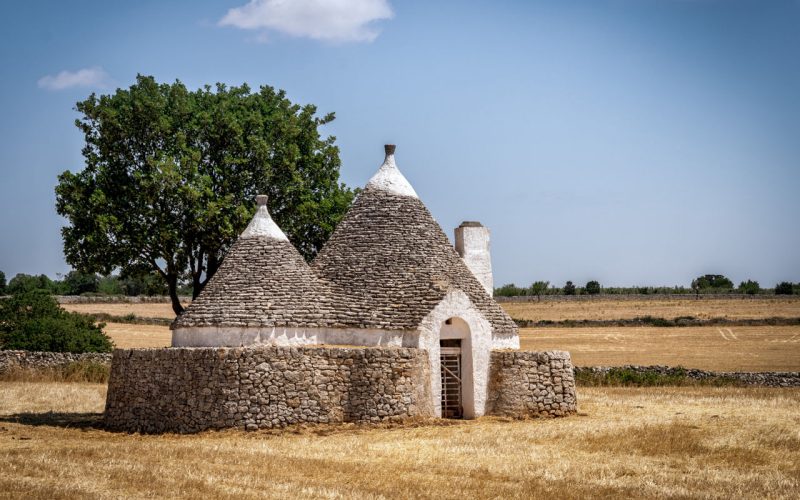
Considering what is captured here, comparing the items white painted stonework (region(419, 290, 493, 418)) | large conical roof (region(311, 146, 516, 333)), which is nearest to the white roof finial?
large conical roof (region(311, 146, 516, 333))

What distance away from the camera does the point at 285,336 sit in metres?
21.8

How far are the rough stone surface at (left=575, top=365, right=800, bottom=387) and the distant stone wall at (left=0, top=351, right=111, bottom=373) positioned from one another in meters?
17.8

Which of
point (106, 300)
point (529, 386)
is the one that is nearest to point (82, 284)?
point (106, 300)

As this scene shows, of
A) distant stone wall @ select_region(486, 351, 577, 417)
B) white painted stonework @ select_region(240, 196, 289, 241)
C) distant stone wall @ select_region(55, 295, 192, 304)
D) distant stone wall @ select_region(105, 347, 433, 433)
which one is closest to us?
distant stone wall @ select_region(105, 347, 433, 433)

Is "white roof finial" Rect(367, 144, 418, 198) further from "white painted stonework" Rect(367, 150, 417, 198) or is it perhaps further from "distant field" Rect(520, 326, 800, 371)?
"distant field" Rect(520, 326, 800, 371)

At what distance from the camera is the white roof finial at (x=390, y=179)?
25.5m

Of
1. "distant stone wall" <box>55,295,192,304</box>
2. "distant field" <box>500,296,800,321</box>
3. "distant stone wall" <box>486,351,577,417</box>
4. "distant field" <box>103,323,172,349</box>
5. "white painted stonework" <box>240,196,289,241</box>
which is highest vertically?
"white painted stonework" <box>240,196,289,241</box>

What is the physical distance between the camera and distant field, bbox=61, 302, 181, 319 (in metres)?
58.2

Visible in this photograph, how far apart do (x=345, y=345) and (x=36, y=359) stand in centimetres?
1539

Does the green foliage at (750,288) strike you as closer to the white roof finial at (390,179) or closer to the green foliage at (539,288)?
the green foliage at (539,288)

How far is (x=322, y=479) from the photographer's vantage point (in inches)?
589

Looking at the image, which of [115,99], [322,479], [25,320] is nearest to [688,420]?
[322,479]

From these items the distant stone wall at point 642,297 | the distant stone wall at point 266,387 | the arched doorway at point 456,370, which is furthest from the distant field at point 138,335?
the distant stone wall at point 642,297

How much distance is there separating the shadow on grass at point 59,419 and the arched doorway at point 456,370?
822 cm
